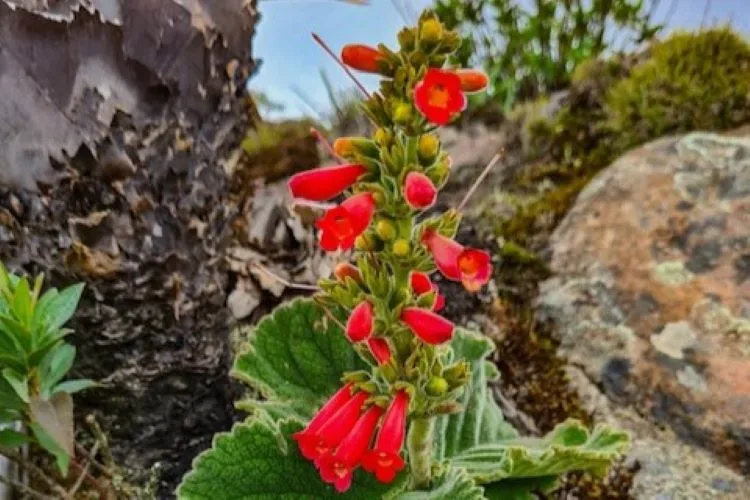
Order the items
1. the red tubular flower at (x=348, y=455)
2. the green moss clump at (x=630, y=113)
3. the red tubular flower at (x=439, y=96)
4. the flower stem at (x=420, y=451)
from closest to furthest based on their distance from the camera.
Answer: the red tubular flower at (x=439, y=96)
the red tubular flower at (x=348, y=455)
the flower stem at (x=420, y=451)
the green moss clump at (x=630, y=113)

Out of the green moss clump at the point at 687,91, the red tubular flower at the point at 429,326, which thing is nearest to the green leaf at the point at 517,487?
the red tubular flower at the point at 429,326

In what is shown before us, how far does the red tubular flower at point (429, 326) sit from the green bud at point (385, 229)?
0.08 meters

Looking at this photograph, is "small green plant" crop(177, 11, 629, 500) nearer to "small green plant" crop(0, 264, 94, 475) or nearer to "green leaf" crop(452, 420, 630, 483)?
"green leaf" crop(452, 420, 630, 483)

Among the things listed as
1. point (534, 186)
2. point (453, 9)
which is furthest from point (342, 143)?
point (453, 9)

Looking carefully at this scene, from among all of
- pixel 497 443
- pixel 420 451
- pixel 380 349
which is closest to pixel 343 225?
pixel 380 349

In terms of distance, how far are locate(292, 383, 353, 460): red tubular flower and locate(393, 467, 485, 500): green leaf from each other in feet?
0.56

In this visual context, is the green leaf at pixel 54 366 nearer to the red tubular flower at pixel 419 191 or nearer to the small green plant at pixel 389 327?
the small green plant at pixel 389 327

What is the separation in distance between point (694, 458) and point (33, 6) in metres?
1.22

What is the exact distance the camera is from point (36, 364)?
1.42m

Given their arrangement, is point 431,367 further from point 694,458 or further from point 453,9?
point 453,9

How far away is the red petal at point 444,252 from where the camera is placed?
1.11 meters

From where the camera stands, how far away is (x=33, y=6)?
56.1 inches

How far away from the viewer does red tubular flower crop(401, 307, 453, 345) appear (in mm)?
1133

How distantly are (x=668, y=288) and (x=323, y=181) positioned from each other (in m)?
1.01
